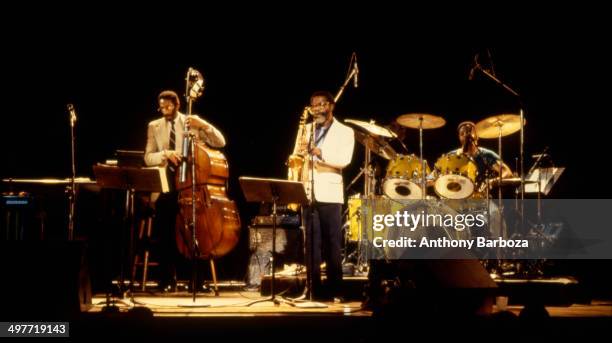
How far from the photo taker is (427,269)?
480 centimetres

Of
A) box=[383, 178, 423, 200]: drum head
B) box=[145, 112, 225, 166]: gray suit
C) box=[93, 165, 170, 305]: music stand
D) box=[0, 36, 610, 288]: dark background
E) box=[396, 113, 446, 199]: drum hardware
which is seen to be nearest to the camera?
box=[93, 165, 170, 305]: music stand

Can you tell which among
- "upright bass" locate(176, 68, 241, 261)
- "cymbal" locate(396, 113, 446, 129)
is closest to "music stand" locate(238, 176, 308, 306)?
"upright bass" locate(176, 68, 241, 261)

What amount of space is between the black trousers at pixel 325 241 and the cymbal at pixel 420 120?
2.14 metres

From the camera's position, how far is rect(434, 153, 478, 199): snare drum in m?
7.44

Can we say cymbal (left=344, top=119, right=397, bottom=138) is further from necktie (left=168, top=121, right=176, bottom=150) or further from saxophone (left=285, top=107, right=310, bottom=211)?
necktie (left=168, top=121, right=176, bottom=150)

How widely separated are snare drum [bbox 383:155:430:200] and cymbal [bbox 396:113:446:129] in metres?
0.40

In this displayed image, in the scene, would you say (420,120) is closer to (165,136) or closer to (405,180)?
(405,180)

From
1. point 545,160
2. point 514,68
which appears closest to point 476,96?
point 514,68

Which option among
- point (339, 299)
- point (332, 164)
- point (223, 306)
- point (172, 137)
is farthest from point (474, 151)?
point (223, 306)

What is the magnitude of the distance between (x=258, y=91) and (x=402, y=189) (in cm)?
237

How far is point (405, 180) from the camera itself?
743 cm

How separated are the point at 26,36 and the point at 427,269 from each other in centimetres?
581

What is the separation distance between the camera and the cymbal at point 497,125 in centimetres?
764

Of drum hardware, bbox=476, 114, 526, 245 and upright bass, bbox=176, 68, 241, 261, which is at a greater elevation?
drum hardware, bbox=476, 114, 526, 245
